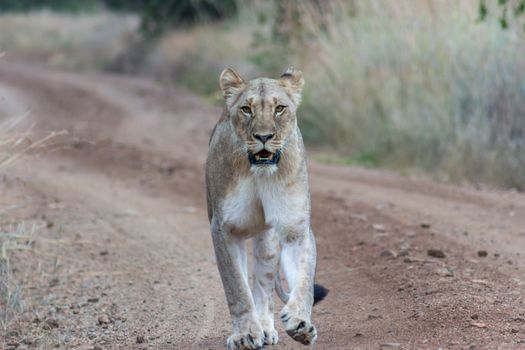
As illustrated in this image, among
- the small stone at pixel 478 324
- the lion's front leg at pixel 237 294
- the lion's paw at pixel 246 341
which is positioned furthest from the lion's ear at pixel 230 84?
the small stone at pixel 478 324

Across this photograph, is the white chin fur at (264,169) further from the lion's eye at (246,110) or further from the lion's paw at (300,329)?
the lion's paw at (300,329)

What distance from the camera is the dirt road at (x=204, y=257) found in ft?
18.7

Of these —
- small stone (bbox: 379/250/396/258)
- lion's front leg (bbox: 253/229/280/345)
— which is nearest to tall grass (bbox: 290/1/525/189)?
small stone (bbox: 379/250/396/258)

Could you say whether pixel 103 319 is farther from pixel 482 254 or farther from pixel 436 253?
pixel 482 254

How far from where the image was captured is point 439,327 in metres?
5.38

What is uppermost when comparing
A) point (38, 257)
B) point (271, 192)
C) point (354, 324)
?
point (271, 192)

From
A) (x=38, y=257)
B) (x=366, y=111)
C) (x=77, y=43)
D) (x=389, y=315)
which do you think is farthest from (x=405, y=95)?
(x=77, y=43)

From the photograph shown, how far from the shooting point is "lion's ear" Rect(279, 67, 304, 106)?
5496mm

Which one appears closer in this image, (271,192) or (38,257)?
(271,192)

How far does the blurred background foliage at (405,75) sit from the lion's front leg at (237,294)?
4782 mm

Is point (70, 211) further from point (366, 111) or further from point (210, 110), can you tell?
point (210, 110)

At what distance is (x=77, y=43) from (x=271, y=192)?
25517mm

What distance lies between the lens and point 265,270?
5.73m

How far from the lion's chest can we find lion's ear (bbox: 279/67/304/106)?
57 cm
